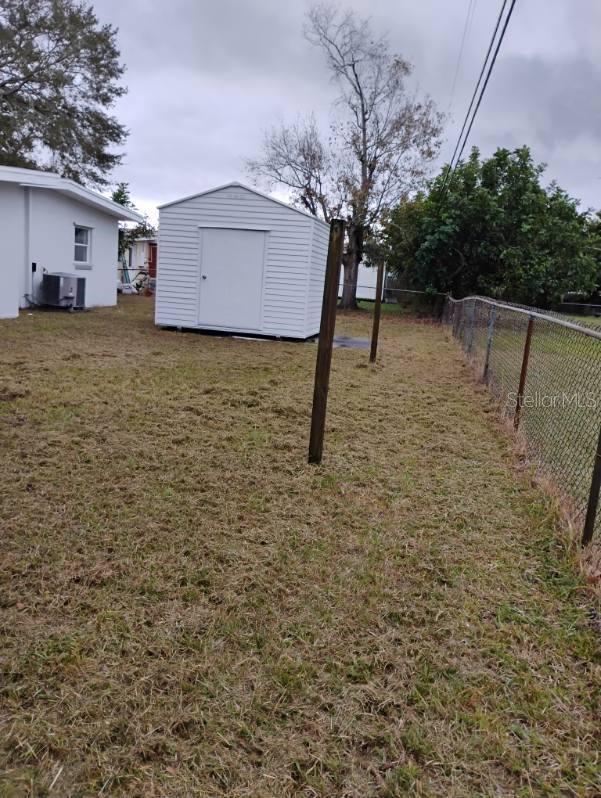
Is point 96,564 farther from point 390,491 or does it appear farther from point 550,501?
point 550,501

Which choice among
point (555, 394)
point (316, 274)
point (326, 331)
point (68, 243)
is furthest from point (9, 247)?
point (555, 394)

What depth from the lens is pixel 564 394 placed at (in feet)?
19.0

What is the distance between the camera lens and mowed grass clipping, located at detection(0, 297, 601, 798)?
1770 millimetres

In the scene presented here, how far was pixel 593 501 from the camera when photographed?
294 centimetres

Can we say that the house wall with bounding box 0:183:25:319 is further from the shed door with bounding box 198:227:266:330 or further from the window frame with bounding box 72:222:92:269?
the shed door with bounding box 198:227:266:330

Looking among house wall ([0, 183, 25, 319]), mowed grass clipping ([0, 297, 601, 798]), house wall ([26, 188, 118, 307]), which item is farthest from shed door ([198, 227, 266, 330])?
mowed grass clipping ([0, 297, 601, 798])

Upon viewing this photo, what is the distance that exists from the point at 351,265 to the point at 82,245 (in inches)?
452

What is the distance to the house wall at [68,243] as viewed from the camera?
12836mm

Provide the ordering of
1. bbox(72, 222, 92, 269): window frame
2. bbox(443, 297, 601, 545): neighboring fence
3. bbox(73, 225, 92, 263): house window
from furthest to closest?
bbox(73, 225, 92, 263): house window < bbox(72, 222, 92, 269): window frame < bbox(443, 297, 601, 545): neighboring fence

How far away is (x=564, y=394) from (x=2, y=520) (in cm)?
487

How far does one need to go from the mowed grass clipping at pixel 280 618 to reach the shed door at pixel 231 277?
6119 millimetres

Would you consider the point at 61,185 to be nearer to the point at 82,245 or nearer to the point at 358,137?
the point at 82,245

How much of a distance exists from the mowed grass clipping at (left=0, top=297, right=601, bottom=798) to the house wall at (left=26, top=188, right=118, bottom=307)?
9.20 meters

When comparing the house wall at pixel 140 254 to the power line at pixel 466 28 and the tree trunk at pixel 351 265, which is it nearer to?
the tree trunk at pixel 351 265
